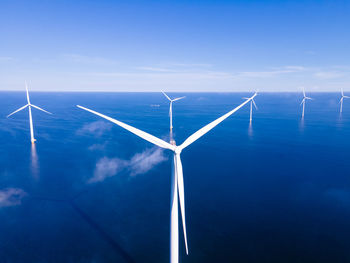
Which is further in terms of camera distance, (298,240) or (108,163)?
(108,163)

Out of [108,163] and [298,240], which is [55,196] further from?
[298,240]

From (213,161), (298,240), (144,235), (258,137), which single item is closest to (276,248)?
(298,240)

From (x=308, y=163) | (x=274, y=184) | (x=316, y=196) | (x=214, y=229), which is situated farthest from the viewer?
(x=308, y=163)

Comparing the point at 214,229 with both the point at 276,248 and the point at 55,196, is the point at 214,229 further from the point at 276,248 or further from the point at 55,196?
the point at 55,196

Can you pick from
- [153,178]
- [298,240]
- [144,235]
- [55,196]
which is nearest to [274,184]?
[298,240]

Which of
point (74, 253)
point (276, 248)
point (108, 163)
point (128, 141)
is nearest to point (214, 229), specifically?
point (276, 248)

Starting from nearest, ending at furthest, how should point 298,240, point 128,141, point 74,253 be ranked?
point 74,253 < point 298,240 < point 128,141

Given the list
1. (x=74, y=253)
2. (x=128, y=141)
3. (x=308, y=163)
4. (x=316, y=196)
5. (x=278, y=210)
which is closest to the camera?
(x=74, y=253)

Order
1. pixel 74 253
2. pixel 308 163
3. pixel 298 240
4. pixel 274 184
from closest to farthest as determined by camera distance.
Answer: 1. pixel 74 253
2. pixel 298 240
3. pixel 274 184
4. pixel 308 163

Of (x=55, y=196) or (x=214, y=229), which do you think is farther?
(x=55, y=196)
